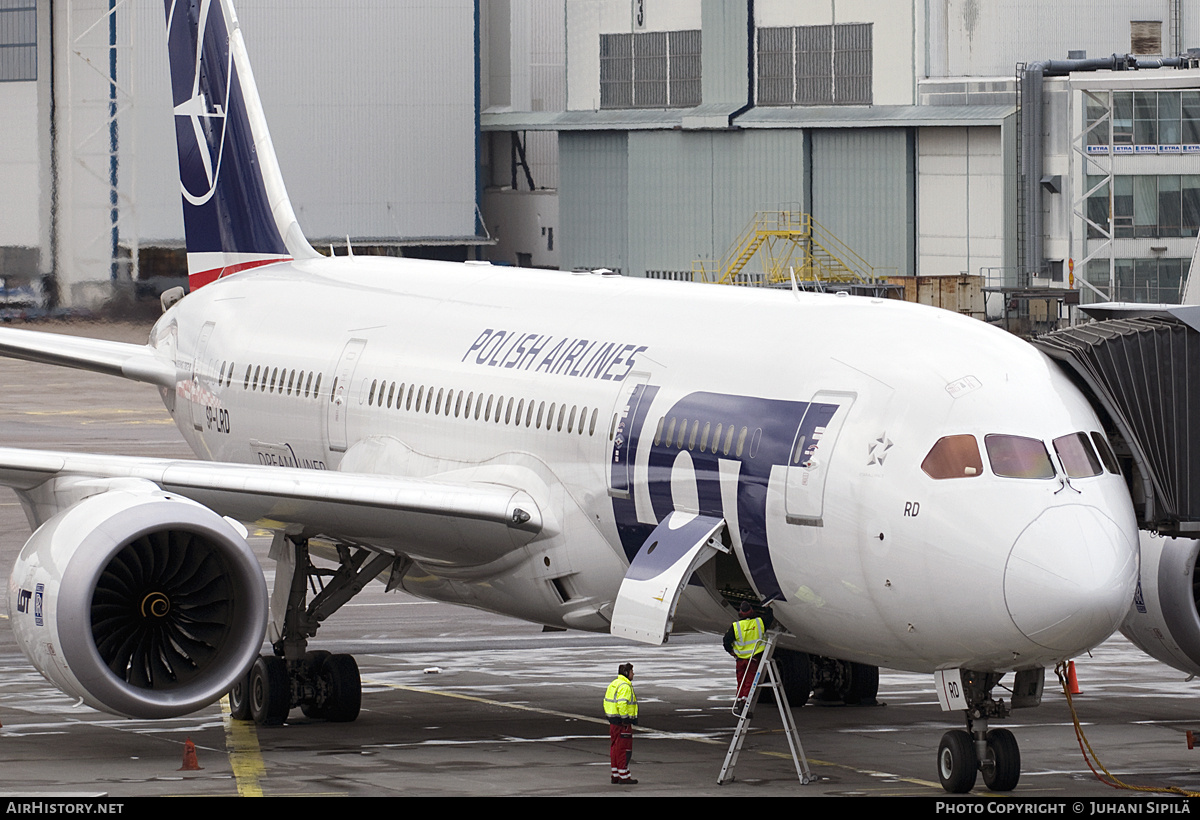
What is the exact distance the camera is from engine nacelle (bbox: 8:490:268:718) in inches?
747

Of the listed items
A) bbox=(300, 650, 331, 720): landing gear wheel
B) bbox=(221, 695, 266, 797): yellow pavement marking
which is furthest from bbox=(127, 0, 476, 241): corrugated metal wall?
bbox=(221, 695, 266, 797): yellow pavement marking

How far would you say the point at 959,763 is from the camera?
683 inches

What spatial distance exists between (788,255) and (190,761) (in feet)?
183

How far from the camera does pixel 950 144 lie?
69.2m

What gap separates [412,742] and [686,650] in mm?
8224

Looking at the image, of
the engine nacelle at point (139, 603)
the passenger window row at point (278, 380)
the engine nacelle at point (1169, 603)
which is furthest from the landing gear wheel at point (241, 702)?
the engine nacelle at point (1169, 603)

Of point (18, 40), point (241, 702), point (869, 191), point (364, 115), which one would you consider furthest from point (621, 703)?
point (364, 115)

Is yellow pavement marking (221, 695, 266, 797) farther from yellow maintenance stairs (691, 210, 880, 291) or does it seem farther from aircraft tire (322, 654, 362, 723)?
yellow maintenance stairs (691, 210, 880, 291)

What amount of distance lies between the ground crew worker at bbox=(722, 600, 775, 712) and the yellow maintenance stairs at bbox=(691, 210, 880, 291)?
52.8m

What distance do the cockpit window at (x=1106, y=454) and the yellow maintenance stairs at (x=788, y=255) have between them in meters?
53.6

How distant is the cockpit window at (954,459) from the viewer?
55.2ft

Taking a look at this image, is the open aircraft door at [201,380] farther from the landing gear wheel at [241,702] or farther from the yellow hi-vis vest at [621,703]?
the yellow hi-vis vest at [621,703]

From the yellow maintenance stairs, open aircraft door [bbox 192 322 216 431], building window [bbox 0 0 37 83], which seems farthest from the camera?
building window [bbox 0 0 37 83]
